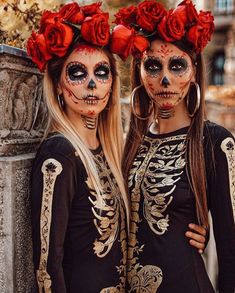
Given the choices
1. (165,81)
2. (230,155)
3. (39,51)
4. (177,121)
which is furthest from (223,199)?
(39,51)

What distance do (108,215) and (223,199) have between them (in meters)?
0.60

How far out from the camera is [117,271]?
2.16 m

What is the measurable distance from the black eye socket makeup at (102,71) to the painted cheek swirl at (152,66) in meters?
0.30

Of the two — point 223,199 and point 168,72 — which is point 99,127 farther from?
point 223,199

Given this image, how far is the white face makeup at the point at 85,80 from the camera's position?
6.93ft

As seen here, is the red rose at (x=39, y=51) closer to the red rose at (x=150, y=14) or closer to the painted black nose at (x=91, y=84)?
the painted black nose at (x=91, y=84)

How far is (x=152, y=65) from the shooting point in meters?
2.39

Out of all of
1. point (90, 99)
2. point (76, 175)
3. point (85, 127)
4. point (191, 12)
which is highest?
point (191, 12)

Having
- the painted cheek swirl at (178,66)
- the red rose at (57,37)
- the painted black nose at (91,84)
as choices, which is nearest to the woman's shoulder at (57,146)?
the painted black nose at (91,84)

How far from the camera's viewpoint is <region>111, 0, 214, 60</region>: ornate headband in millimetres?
2301

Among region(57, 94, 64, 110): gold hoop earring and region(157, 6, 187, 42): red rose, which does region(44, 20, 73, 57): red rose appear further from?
region(157, 6, 187, 42): red rose

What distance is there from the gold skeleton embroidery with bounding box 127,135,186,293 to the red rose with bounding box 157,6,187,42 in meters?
0.53

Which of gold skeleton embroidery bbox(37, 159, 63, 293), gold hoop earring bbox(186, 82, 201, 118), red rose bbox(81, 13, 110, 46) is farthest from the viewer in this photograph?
gold hoop earring bbox(186, 82, 201, 118)

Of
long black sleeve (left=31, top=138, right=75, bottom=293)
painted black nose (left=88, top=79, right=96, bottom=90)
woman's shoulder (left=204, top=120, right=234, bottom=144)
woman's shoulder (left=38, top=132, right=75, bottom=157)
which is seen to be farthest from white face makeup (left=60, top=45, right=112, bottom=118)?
woman's shoulder (left=204, top=120, right=234, bottom=144)
